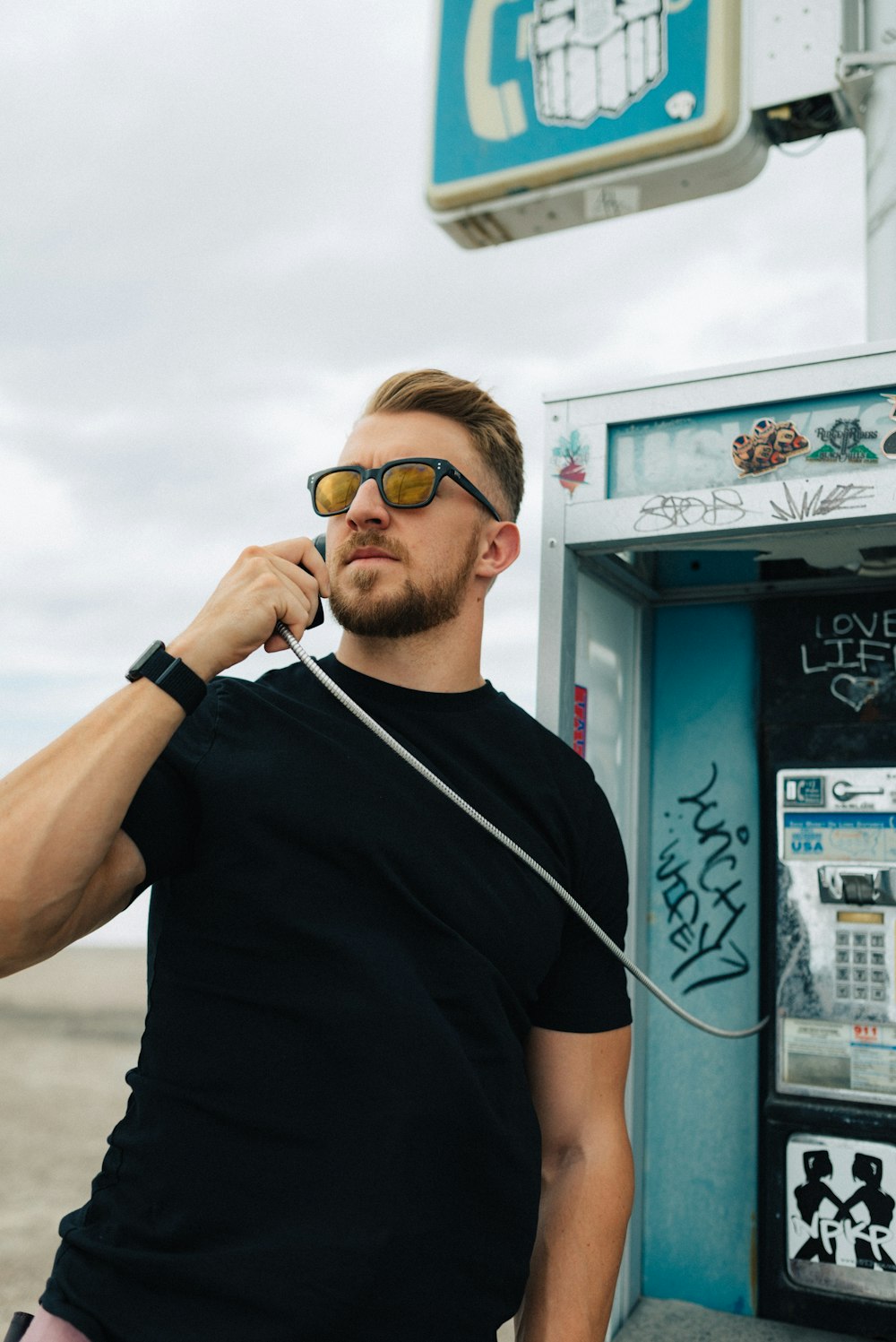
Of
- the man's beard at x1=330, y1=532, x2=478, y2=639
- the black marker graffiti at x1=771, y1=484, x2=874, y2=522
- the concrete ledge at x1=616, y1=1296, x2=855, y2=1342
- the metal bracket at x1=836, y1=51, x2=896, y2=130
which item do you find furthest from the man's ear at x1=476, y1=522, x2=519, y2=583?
the concrete ledge at x1=616, y1=1296, x2=855, y2=1342

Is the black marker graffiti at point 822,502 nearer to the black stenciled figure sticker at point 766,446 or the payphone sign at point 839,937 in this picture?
the black stenciled figure sticker at point 766,446

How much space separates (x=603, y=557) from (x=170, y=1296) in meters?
1.80

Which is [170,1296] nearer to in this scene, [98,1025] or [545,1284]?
[545,1284]

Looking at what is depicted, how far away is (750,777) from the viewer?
2.93m

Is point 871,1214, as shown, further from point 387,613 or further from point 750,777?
point 387,613

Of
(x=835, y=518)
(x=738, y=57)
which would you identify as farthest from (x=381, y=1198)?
(x=738, y=57)

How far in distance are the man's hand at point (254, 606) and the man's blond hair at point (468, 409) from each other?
403 millimetres

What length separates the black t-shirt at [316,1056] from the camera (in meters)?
1.30

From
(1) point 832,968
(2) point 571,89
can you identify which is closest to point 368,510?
(1) point 832,968

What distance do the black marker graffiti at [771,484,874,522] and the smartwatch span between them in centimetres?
134

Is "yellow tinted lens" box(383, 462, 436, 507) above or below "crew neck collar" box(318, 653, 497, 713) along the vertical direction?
above

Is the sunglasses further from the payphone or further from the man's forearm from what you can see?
the payphone

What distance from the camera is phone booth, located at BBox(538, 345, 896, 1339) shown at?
7.57ft

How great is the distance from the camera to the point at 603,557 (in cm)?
260
